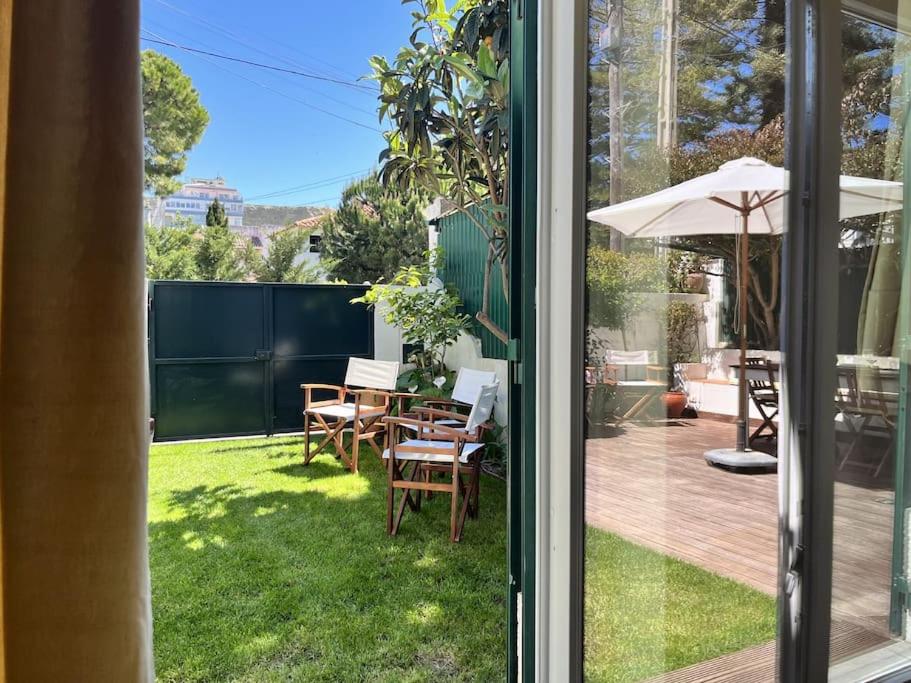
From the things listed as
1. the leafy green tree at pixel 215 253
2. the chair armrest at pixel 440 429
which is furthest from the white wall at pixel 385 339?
the leafy green tree at pixel 215 253

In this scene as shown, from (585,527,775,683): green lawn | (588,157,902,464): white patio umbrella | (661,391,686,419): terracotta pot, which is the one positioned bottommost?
(585,527,775,683): green lawn

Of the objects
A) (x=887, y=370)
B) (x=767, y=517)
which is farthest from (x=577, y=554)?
(x=887, y=370)

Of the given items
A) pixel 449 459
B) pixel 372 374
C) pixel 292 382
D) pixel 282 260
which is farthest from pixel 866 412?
pixel 282 260

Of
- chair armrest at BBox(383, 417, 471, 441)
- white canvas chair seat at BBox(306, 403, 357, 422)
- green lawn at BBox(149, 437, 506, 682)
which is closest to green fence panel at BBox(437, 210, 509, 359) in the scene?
white canvas chair seat at BBox(306, 403, 357, 422)

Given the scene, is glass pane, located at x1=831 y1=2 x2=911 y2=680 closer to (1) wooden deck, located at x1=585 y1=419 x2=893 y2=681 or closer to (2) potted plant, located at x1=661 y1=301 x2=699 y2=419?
(1) wooden deck, located at x1=585 y1=419 x2=893 y2=681

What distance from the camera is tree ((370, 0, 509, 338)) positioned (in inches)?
104

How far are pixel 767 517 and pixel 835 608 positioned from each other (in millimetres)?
185

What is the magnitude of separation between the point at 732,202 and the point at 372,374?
4.40 m

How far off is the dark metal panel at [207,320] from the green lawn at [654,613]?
16.1ft

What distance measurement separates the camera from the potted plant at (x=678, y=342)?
1.17 m

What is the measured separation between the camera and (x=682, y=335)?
1.19 meters

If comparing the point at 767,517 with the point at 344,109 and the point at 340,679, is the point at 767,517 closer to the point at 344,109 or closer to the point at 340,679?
the point at 340,679

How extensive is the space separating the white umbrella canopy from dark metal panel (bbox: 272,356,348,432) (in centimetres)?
497

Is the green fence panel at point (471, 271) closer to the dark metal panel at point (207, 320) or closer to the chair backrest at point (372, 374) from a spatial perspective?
the chair backrest at point (372, 374)
